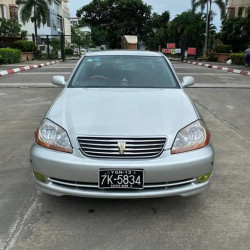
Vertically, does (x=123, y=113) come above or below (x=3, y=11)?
below

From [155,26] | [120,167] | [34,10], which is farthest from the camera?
[155,26]

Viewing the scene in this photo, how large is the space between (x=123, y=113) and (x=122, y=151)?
0.47 metres

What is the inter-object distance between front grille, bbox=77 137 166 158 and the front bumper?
5 cm

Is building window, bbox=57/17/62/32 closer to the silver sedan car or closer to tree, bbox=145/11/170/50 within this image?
tree, bbox=145/11/170/50

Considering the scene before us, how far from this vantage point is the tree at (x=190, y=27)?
41.0 metres

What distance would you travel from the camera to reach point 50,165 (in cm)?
268

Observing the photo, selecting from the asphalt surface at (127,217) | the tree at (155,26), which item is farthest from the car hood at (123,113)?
the tree at (155,26)

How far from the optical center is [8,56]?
22484mm

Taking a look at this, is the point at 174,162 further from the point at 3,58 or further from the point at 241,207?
the point at 3,58

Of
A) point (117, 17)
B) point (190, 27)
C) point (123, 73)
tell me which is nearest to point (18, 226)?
point (123, 73)

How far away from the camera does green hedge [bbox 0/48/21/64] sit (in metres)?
21.8

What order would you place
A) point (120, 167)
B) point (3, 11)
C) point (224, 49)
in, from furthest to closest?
point (3, 11), point (224, 49), point (120, 167)

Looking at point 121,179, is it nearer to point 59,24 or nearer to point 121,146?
point 121,146

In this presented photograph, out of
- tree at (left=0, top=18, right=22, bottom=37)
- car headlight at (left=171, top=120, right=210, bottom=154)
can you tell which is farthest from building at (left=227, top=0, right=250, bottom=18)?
car headlight at (left=171, top=120, right=210, bottom=154)
